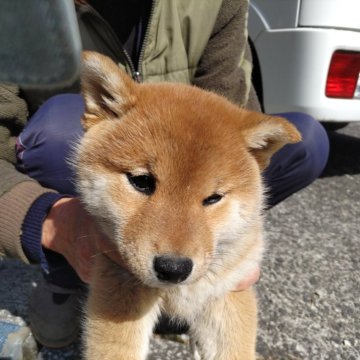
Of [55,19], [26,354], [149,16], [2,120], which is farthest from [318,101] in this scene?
[55,19]

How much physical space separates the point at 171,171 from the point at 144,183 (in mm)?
109

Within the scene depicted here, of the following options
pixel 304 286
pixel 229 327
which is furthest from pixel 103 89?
pixel 304 286

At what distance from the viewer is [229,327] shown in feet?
5.77

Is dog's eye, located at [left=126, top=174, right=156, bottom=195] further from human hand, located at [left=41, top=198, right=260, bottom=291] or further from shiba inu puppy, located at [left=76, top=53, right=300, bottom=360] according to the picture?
human hand, located at [left=41, top=198, right=260, bottom=291]

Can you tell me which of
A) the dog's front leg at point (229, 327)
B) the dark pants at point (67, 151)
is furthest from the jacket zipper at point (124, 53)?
the dog's front leg at point (229, 327)

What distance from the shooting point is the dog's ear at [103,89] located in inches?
60.0

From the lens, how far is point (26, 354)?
2035mm

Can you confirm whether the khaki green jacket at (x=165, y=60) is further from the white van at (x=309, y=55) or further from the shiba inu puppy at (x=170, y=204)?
the white van at (x=309, y=55)

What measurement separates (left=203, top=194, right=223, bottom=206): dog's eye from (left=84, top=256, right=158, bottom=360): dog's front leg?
374 mm

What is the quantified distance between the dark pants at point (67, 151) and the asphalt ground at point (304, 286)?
1.69 ft

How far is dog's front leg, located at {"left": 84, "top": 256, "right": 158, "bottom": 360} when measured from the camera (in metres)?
1.59

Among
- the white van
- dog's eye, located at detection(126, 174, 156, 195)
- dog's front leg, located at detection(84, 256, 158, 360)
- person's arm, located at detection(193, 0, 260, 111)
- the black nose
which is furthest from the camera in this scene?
the white van

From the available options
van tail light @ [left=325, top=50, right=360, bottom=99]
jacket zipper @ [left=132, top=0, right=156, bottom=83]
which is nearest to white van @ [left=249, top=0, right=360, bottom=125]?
van tail light @ [left=325, top=50, right=360, bottom=99]

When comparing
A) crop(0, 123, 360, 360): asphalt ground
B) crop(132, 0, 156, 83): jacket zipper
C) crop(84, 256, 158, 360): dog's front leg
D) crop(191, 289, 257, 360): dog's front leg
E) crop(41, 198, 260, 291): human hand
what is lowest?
crop(0, 123, 360, 360): asphalt ground
